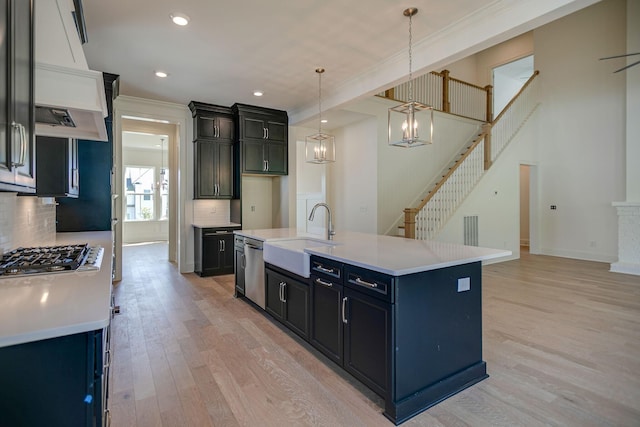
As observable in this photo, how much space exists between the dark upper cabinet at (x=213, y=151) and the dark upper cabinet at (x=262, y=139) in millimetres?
287

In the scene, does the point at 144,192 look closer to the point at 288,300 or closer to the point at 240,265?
the point at 240,265

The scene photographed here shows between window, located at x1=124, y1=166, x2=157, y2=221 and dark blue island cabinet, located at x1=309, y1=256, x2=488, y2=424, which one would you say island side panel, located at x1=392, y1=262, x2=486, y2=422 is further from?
window, located at x1=124, y1=166, x2=157, y2=221

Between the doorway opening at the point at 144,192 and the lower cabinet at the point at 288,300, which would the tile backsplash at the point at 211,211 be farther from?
the doorway opening at the point at 144,192

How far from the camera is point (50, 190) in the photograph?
2.59 m

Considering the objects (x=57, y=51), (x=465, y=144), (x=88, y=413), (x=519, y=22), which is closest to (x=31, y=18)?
(x=57, y=51)

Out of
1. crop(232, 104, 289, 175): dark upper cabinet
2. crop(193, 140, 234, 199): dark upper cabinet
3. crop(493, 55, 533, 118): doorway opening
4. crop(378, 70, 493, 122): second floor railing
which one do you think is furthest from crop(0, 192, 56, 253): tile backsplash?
crop(493, 55, 533, 118): doorway opening

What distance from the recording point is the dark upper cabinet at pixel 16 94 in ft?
3.35

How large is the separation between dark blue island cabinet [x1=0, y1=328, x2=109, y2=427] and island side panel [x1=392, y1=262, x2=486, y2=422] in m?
1.49

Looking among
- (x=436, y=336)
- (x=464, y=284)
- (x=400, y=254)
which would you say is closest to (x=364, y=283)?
(x=400, y=254)

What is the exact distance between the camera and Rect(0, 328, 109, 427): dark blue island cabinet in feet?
3.09

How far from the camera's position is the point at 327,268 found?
2496 millimetres

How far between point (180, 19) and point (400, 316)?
3.26m

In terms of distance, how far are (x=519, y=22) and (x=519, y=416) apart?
117 inches

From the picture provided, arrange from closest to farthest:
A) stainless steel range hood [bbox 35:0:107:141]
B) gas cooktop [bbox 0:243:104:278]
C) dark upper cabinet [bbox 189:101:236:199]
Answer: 1. stainless steel range hood [bbox 35:0:107:141]
2. gas cooktop [bbox 0:243:104:278]
3. dark upper cabinet [bbox 189:101:236:199]
